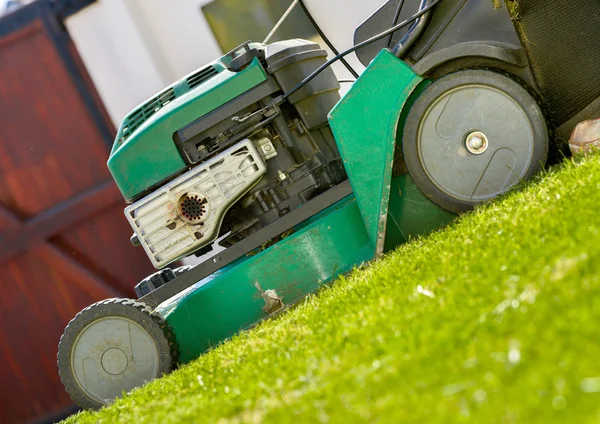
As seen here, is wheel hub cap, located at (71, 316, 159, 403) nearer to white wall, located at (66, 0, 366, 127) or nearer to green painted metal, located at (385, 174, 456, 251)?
green painted metal, located at (385, 174, 456, 251)

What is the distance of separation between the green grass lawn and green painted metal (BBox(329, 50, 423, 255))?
34cm

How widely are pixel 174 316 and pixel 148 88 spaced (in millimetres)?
2586

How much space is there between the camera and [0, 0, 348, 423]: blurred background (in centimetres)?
604

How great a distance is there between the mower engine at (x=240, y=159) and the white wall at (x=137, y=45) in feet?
7.16

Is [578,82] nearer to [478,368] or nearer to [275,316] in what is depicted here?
[275,316]

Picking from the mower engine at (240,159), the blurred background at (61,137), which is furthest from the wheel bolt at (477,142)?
the blurred background at (61,137)

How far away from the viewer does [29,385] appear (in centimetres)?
612

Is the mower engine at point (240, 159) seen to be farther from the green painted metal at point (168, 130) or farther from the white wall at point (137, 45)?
the white wall at point (137, 45)

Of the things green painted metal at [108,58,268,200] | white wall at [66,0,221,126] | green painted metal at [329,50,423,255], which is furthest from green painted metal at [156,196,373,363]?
white wall at [66,0,221,126]

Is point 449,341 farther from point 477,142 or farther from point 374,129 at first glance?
point 374,129

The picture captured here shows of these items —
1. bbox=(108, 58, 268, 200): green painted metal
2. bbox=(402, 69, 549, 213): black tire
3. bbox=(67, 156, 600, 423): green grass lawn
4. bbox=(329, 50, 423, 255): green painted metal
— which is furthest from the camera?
bbox=(108, 58, 268, 200): green painted metal

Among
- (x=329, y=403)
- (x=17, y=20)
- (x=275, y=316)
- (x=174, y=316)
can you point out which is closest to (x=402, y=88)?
(x=275, y=316)

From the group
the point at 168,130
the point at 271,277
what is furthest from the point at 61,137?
the point at 271,277

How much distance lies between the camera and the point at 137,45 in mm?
5984
